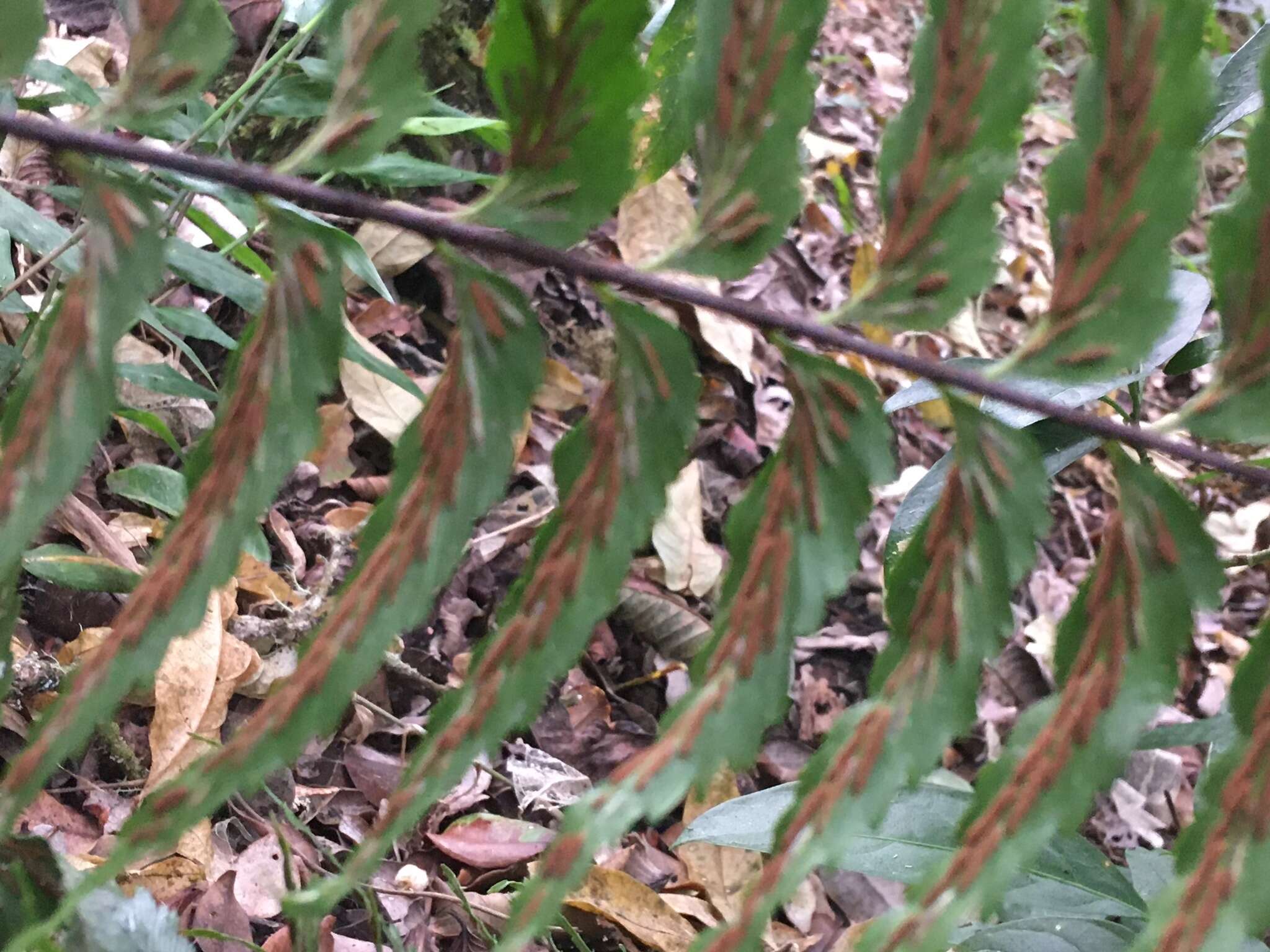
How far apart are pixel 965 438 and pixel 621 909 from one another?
0.87 meters

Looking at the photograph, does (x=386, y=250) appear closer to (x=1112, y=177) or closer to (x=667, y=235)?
(x=667, y=235)

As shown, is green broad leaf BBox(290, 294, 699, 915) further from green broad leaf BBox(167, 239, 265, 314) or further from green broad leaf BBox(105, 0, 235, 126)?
green broad leaf BBox(167, 239, 265, 314)

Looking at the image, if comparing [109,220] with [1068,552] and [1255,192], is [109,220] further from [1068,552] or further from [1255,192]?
[1068,552]

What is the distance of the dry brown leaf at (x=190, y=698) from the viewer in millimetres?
1120

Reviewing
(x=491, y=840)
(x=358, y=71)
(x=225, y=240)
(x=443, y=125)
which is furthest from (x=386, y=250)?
(x=358, y=71)

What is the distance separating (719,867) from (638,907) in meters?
0.22

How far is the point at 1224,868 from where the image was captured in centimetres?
59

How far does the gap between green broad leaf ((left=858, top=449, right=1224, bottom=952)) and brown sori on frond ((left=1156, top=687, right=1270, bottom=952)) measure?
0.07 m

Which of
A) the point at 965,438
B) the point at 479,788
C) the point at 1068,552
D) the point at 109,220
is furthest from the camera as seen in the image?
the point at 1068,552

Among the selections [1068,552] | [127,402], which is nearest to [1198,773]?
[1068,552]

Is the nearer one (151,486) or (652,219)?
(151,486)

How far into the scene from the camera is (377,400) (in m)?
1.59

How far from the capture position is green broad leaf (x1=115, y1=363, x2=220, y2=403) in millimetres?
1075

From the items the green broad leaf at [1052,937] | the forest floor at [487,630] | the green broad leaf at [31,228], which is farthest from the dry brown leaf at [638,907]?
the green broad leaf at [31,228]
